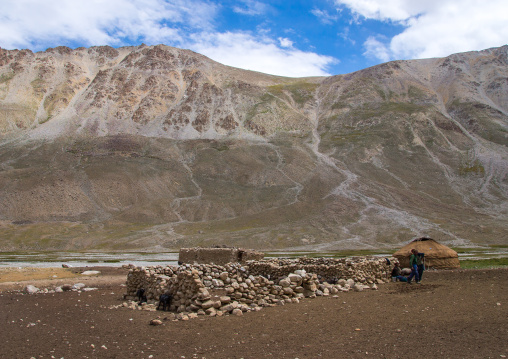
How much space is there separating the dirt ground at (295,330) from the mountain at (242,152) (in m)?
54.4

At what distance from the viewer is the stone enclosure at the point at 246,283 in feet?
38.4

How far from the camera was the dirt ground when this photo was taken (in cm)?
804

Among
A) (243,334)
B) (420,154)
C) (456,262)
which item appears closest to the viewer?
(243,334)

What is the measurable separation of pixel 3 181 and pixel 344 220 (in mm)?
76236

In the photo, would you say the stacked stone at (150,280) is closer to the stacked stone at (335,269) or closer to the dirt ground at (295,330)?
the dirt ground at (295,330)

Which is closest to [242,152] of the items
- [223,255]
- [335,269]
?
[223,255]

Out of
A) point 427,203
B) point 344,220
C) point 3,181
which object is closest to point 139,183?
point 3,181

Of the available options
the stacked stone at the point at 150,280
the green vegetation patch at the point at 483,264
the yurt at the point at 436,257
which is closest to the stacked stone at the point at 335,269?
the stacked stone at the point at 150,280

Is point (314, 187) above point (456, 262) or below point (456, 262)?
above

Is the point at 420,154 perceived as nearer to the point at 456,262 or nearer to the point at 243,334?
the point at 456,262

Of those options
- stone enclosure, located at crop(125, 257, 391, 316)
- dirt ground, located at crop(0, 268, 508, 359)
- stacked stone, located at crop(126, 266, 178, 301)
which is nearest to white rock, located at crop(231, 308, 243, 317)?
stone enclosure, located at crop(125, 257, 391, 316)

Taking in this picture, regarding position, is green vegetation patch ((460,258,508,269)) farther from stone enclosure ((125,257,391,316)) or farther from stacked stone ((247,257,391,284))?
stacked stone ((247,257,391,284))

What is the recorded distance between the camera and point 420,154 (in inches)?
4628

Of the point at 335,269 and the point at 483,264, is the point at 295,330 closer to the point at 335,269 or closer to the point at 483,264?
the point at 335,269
